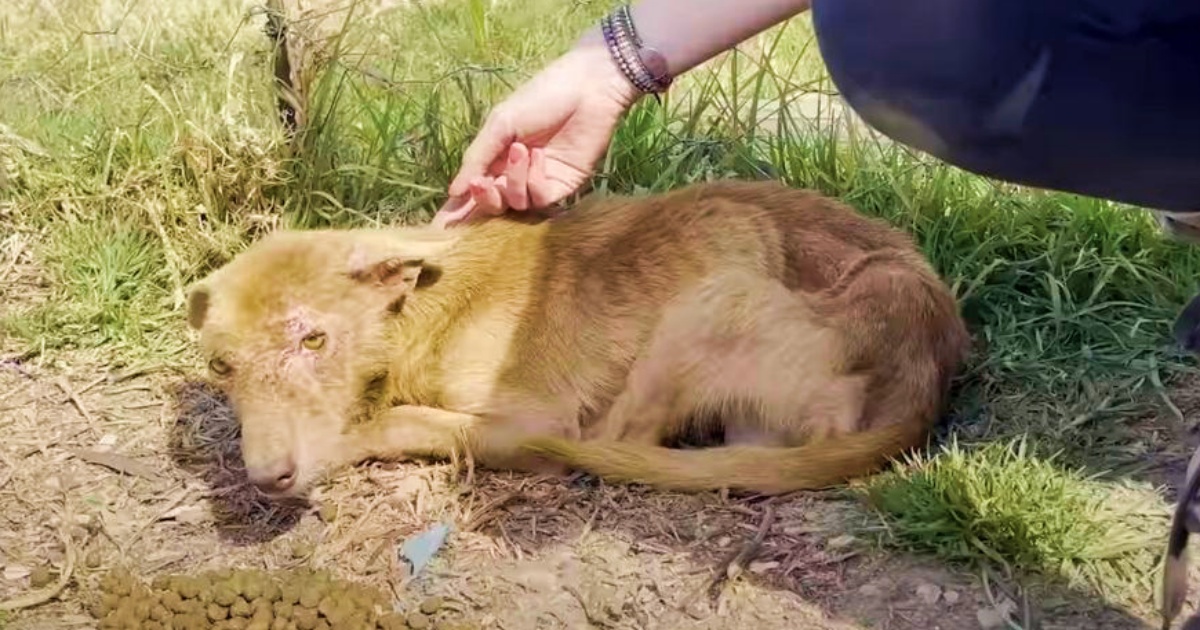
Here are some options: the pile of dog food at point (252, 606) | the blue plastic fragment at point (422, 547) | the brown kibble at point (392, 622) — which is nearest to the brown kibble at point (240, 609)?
the pile of dog food at point (252, 606)

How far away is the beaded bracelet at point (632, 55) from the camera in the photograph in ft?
8.00

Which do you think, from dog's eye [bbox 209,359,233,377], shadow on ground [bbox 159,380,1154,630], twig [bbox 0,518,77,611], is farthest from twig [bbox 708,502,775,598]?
twig [bbox 0,518,77,611]

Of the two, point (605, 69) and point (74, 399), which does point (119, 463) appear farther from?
point (605, 69)

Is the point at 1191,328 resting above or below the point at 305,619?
above

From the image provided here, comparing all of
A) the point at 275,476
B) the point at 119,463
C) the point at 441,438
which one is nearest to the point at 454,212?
the point at 441,438

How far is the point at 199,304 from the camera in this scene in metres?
3.44

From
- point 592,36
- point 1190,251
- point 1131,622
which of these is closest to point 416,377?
point 592,36

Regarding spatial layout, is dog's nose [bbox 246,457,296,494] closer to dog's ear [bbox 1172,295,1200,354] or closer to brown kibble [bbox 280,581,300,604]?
brown kibble [bbox 280,581,300,604]

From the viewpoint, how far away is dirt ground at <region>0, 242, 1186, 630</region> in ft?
9.30

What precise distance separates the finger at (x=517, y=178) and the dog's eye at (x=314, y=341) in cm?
58

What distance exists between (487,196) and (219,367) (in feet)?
2.59

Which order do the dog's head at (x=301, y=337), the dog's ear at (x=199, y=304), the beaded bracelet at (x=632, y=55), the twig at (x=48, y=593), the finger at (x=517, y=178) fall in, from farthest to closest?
1. the dog's ear at (x=199, y=304)
2. the dog's head at (x=301, y=337)
3. the finger at (x=517, y=178)
4. the twig at (x=48, y=593)
5. the beaded bracelet at (x=632, y=55)

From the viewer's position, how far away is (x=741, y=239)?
3.66 m

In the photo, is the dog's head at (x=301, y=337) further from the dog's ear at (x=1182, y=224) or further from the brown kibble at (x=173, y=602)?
the dog's ear at (x=1182, y=224)
